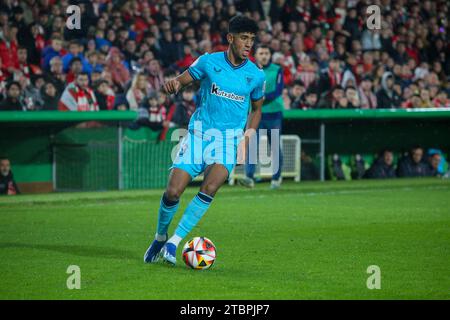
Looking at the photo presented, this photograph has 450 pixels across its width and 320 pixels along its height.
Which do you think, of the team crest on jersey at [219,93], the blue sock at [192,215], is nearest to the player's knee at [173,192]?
the blue sock at [192,215]

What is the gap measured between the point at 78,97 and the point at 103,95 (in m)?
0.57

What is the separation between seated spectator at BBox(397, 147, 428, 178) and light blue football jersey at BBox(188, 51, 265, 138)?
1224 cm

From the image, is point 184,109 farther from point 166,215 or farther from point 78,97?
point 166,215

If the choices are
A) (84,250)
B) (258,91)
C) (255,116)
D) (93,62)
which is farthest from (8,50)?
(258,91)

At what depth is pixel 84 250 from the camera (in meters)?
9.45

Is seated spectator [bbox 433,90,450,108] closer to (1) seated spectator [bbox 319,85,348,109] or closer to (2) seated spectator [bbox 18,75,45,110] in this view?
(1) seated spectator [bbox 319,85,348,109]

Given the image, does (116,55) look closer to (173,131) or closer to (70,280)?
Answer: (173,131)

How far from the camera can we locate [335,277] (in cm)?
782

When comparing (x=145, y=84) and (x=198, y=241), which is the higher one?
(x=145, y=84)

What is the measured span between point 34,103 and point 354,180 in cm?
709

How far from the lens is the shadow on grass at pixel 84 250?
29.7ft
